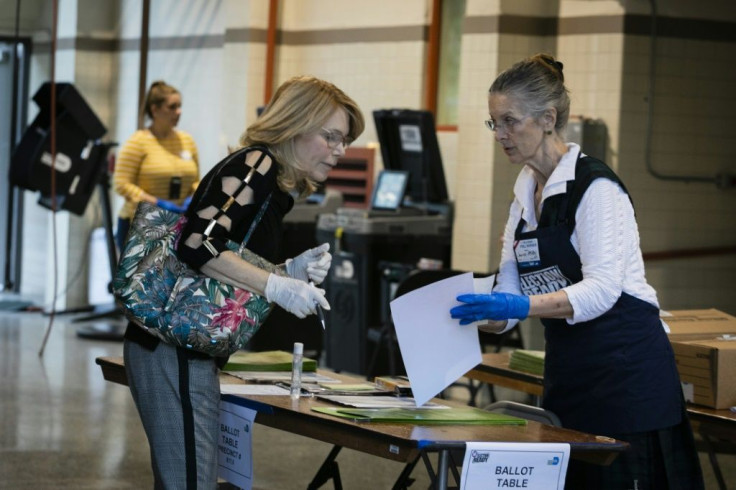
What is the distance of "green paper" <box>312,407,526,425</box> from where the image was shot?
302cm

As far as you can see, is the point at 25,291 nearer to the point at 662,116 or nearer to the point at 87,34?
the point at 87,34

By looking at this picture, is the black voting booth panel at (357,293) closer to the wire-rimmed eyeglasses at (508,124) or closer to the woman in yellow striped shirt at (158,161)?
the woman in yellow striped shirt at (158,161)

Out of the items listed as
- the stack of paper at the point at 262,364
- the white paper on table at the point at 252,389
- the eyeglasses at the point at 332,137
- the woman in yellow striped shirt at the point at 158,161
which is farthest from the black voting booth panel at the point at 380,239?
the eyeglasses at the point at 332,137

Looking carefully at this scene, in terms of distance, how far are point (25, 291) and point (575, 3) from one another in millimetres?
5913

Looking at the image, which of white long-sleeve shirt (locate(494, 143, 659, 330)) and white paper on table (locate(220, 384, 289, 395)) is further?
white paper on table (locate(220, 384, 289, 395))

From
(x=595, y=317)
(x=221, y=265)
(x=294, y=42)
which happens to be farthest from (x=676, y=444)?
(x=294, y=42)

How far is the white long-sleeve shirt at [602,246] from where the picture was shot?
3025mm

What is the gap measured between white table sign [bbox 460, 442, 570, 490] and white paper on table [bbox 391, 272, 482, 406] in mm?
276

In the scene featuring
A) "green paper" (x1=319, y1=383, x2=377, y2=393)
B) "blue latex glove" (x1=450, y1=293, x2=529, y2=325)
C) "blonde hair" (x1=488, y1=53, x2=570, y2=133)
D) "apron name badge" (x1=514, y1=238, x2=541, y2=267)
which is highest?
"blonde hair" (x1=488, y1=53, x2=570, y2=133)

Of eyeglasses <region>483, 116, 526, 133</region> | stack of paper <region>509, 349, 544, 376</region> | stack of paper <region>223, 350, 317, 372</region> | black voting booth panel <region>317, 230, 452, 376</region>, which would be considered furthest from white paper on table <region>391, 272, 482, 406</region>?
black voting booth panel <region>317, 230, 452, 376</region>

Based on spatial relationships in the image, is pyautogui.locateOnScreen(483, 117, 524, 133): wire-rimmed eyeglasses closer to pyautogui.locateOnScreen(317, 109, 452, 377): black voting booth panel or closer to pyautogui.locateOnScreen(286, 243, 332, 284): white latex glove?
pyautogui.locateOnScreen(286, 243, 332, 284): white latex glove

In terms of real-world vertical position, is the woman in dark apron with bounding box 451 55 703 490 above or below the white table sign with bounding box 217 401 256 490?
above

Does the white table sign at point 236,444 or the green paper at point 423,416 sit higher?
the green paper at point 423,416

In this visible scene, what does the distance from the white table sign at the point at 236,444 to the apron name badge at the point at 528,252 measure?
0.82 meters
